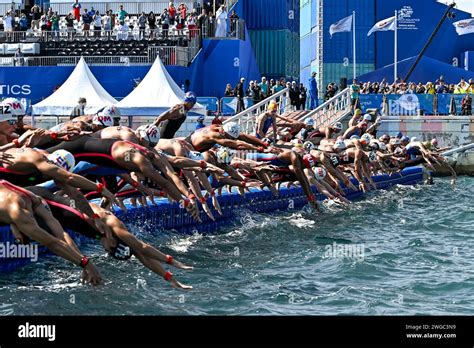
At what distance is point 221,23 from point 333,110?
6520 mm

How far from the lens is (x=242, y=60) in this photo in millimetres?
37000

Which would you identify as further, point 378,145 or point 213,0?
point 213,0

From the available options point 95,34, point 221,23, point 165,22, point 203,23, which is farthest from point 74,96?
point 221,23

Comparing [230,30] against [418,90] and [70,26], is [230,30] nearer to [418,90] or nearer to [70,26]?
[70,26]

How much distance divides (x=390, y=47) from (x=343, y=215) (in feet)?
83.0

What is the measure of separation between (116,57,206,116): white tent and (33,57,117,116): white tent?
1.73 ft

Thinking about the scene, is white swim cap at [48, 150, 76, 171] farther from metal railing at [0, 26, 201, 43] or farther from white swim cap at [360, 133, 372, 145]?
metal railing at [0, 26, 201, 43]

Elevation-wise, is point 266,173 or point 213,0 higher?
point 213,0

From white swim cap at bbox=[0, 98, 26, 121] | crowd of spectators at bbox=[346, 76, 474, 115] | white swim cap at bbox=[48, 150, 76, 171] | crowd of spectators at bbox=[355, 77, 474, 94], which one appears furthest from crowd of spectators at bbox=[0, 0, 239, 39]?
white swim cap at bbox=[48, 150, 76, 171]

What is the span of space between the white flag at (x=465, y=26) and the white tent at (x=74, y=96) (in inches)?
794
